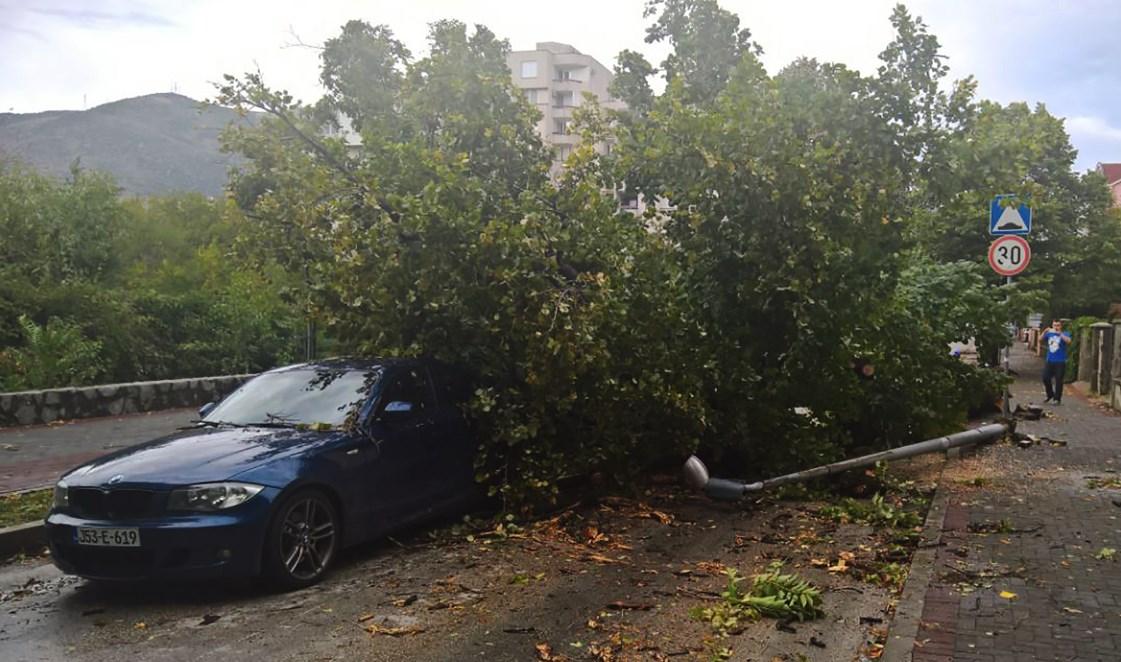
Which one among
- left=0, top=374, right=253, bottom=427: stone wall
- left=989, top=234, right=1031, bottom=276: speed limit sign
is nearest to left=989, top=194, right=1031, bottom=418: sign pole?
left=989, top=234, right=1031, bottom=276: speed limit sign

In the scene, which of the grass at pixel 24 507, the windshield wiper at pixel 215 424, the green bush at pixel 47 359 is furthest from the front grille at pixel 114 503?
the green bush at pixel 47 359

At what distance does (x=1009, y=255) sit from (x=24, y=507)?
12.5 metres

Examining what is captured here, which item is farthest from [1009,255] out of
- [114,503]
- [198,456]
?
[114,503]

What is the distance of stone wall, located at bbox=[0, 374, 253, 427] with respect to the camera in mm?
14492

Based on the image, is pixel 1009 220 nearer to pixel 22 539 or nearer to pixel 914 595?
pixel 914 595

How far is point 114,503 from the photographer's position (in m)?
6.14

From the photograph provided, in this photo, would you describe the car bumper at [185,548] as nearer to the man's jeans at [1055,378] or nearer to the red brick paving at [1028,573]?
the red brick paving at [1028,573]

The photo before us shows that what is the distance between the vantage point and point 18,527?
25.1ft

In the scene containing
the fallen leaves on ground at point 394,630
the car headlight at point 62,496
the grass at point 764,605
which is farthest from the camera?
the car headlight at point 62,496

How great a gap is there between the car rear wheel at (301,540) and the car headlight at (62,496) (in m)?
1.37

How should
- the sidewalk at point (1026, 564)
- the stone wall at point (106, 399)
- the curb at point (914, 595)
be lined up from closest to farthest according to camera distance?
the curb at point (914, 595) < the sidewalk at point (1026, 564) < the stone wall at point (106, 399)

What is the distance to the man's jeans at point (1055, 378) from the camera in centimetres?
2055

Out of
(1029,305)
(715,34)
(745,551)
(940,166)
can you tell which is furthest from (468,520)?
(1029,305)

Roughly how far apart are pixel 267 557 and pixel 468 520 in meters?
2.42
